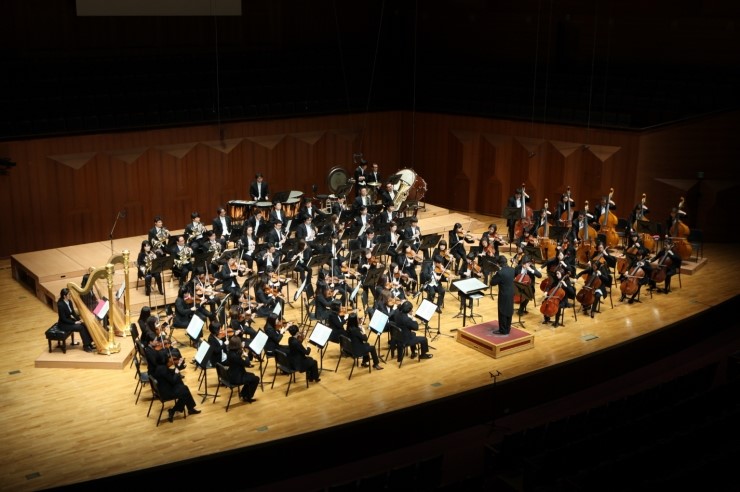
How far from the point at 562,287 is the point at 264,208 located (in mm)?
6376

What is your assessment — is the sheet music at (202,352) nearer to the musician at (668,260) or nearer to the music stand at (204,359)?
the music stand at (204,359)

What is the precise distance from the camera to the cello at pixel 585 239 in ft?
54.0

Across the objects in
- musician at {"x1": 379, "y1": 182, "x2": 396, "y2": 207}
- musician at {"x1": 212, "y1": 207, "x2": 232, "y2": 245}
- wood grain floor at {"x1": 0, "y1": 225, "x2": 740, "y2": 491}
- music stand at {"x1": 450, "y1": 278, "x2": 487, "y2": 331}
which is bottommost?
wood grain floor at {"x1": 0, "y1": 225, "x2": 740, "y2": 491}

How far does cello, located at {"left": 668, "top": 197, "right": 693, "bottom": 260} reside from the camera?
16578 mm

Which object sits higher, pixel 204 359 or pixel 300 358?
pixel 204 359

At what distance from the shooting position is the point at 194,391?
1170cm

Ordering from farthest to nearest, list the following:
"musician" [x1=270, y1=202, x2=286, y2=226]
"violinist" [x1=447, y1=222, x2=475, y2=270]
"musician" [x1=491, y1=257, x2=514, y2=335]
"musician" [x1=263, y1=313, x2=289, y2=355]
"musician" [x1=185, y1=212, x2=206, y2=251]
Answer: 1. "musician" [x1=270, y1=202, x2=286, y2=226]
2. "violinist" [x1=447, y1=222, x2=475, y2=270]
3. "musician" [x1=185, y1=212, x2=206, y2=251]
4. "musician" [x1=491, y1=257, x2=514, y2=335]
5. "musician" [x1=263, y1=313, x2=289, y2=355]

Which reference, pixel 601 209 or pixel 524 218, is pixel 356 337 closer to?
pixel 524 218

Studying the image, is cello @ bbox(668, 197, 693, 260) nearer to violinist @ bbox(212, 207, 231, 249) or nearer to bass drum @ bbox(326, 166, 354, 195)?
bass drum @ bbox(326, 166, 354, 195)

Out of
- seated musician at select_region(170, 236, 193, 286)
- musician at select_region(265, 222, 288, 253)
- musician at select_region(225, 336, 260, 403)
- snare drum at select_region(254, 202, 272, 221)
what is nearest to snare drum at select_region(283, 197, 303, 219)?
snare drum at select_region(254, 202, 272, 221)

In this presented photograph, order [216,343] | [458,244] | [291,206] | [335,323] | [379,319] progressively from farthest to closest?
[291,206]
[458,244]
[335,323]
[379,319]
[216,343]

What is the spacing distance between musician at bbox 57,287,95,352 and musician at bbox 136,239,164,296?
1.58 metres

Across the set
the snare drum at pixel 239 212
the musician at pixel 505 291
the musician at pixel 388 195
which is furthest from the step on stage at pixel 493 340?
the snare drum at pixel 239 212

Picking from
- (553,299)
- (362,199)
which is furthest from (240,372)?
(362,199)
